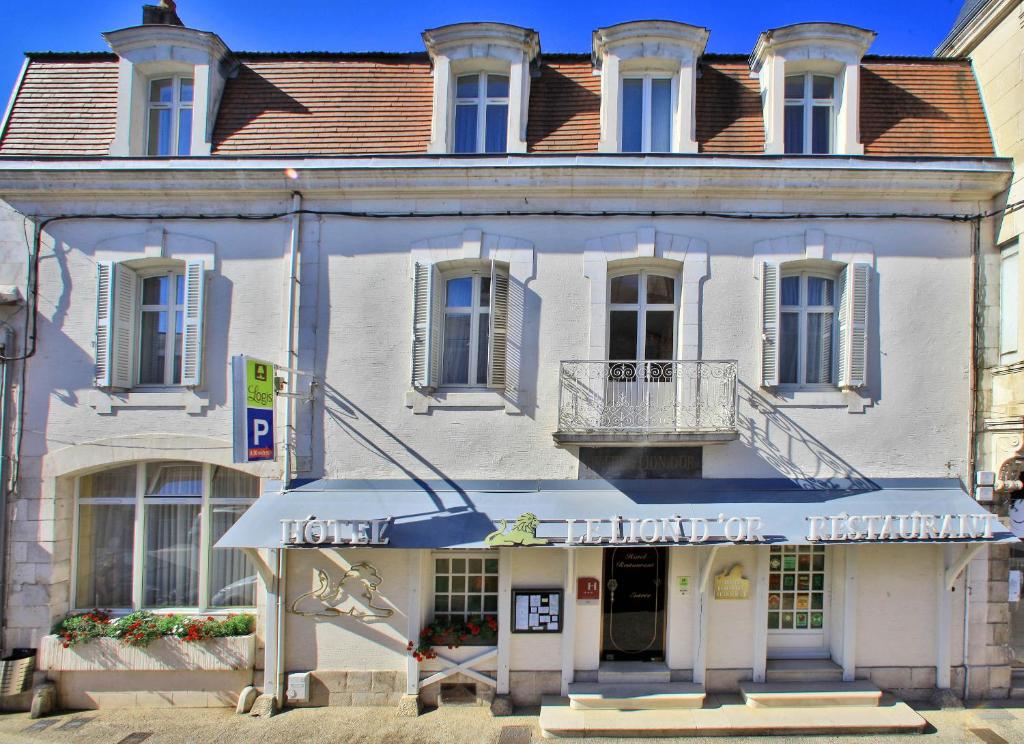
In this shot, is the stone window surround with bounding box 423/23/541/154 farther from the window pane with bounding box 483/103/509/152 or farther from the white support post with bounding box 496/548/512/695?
the white support post with bounding box 496/548/512/695

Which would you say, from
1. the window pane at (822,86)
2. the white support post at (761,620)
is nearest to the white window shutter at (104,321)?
the white support post at (761,620)

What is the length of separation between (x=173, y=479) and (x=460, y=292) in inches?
196

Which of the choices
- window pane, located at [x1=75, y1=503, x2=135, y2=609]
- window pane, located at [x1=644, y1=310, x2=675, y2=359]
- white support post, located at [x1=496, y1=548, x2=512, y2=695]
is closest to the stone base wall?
white support post, located at [x1=496, y1=548, x2=512, y2=695]

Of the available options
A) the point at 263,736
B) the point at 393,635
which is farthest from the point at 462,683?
the point at 263,736

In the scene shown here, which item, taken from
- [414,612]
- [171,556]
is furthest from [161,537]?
[414,612]

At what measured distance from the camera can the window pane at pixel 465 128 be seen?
8.73 meters

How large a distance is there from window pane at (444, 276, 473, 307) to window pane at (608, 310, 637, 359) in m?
2.06

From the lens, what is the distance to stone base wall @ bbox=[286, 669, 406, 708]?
8.01m

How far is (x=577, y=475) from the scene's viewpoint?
809 cm

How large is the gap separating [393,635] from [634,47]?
8806 mm

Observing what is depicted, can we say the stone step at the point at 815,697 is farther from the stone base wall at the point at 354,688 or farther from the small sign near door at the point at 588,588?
the stone base wall at the point at 354,688

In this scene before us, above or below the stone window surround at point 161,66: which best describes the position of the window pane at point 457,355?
below

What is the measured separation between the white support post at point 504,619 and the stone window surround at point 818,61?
6.71m

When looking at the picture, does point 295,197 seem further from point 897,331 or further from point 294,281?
point 897,331
